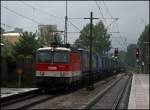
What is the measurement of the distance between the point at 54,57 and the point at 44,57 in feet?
2.20

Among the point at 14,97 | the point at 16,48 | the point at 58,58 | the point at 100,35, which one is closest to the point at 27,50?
the point at 16,48

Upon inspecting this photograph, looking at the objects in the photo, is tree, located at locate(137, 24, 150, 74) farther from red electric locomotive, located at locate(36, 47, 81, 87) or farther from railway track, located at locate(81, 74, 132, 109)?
red electric locomotive, located at locate(36, 47, 81, 87)

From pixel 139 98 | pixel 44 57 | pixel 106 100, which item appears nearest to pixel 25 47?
pixel 44 57

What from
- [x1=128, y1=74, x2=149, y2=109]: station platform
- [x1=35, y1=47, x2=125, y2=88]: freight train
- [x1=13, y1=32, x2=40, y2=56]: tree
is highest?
[x1=13, y1=32, x2=40, y2=56]: tree

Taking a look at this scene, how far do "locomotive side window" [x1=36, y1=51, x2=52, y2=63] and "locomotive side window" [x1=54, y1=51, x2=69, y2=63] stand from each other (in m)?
0.38

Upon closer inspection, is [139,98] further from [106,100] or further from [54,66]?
[54,66]

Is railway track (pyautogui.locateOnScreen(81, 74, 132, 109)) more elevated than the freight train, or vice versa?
the freight train

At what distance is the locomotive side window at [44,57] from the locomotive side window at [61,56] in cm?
38

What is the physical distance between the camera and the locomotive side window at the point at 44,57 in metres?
31.5

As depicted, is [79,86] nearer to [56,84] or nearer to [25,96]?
[56,84]

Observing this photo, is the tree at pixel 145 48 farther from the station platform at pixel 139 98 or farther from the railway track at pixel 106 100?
the railway track at pixel 106 100

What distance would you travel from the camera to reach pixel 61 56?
103 feet

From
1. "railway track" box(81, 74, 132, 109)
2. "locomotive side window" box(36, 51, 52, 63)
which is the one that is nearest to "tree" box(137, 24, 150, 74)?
"railway track" box(81, 74, 132, 109)

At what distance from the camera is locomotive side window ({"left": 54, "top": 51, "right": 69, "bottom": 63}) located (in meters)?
31.2
